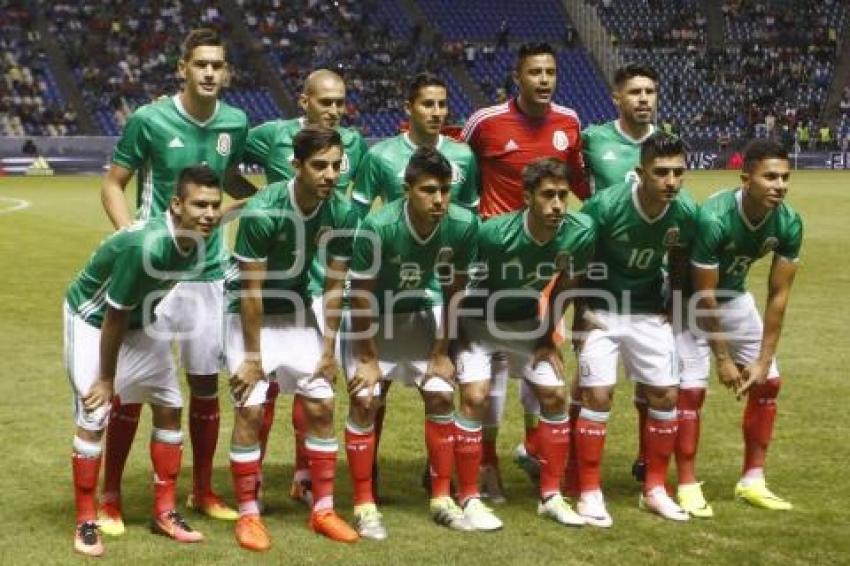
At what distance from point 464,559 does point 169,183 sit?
8.47 feet

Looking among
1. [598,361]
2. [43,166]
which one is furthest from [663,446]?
[43,166]

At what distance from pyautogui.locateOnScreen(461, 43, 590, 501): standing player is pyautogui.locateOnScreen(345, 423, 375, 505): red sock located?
4.72ft

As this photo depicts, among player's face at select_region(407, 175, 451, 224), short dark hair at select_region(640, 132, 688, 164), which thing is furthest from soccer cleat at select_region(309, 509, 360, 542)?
short dark hair at select_region(640, 132, 688, 164)

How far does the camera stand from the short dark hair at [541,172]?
20.9 ft

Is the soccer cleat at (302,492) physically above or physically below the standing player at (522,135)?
below

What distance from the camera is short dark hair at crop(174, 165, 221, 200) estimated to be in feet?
19.4

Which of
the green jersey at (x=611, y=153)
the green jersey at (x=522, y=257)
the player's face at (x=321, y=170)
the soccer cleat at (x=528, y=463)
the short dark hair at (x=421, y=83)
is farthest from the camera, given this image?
the soccer cleat at (x=528, y=463)

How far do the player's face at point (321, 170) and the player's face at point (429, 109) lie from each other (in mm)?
978

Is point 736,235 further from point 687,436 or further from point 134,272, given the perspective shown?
point 134,272

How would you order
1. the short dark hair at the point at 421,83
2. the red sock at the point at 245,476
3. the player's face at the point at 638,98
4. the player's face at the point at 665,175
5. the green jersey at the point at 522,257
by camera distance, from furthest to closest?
1. the player's face at the point at 638,98
2. the short dark hair at the point at 421,83
3. the green jersey at the point at 522,257
4. the player's face at the point at 665,175
5. the red sock at the point at 245,476

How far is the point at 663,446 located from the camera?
684 centimetres

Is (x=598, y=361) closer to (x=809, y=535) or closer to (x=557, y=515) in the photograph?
(x=557, y=515)

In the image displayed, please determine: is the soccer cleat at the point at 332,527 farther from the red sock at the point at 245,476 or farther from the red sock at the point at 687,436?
the red sock at the point at 687,436

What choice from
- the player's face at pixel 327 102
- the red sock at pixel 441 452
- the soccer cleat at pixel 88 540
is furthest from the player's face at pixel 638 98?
the soccer cleat at pixel 88 540
